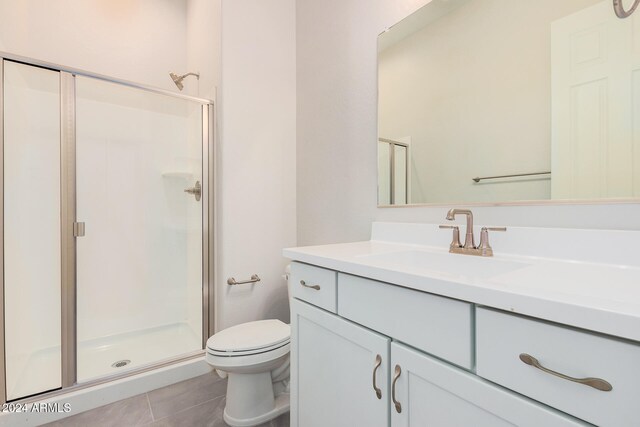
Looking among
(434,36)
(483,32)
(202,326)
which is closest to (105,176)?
(202,326)

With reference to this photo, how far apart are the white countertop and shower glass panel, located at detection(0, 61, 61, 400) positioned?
183 centimetres

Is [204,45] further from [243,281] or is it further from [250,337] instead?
[250,337]

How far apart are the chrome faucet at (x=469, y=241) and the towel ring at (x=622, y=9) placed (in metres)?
0.65

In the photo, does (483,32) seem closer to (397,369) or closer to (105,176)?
(397,369)

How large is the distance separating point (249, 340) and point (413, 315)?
95 centimetres


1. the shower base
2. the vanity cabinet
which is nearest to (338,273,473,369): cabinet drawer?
the vanity cabinet

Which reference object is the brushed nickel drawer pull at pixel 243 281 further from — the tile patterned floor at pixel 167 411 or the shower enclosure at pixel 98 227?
the tile patterned floor at pixel 167 411

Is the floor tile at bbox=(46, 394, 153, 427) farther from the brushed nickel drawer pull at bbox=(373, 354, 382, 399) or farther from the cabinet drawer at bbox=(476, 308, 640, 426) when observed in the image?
the cabinet drawer at bbox=(476, 308, 640, 426)

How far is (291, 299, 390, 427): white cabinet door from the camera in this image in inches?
30.4

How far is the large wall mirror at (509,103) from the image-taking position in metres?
0.82

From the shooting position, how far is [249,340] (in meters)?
1.38

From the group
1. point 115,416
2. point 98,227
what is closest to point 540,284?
point 115,416

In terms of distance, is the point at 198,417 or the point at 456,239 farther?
the point at 198,417

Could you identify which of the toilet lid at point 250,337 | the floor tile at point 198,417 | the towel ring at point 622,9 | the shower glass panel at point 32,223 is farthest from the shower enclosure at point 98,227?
the towel ring at point 622,9
